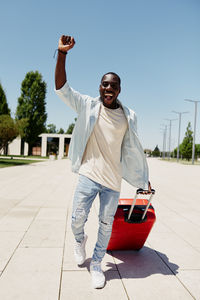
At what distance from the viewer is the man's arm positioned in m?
2.14

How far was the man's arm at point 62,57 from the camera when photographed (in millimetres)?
2139

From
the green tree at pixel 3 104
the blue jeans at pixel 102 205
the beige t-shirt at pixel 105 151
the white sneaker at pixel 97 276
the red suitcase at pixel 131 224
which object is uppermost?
the green tree at pixel 3 104

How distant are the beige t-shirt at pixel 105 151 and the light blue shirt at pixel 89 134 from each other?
0.07m

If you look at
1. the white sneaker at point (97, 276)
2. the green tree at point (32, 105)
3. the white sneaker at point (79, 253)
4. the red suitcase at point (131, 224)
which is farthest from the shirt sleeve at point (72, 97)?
the green tree at point (32, 105)

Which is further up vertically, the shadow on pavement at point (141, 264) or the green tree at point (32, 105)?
the green tree at point (32, 105)

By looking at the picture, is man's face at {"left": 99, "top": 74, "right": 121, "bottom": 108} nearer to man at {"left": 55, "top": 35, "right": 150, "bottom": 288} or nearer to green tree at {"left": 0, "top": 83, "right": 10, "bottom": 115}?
man at {"left": 55, "top": 35, "right": 150, "bottom": 288}

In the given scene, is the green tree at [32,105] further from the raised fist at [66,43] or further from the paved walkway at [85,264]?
the raised fist at [66,43]

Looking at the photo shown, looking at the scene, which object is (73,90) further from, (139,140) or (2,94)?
(2,94)

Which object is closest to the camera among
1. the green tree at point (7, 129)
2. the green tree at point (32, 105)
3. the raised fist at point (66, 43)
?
the raised fist at point (66, 43)

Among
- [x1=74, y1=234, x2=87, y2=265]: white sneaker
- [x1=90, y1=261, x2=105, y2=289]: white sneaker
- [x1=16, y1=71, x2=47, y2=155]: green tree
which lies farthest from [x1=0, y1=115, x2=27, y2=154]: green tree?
[x1=16, y1=71, x2=47, y2=155]: green tree

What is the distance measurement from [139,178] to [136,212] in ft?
1.63

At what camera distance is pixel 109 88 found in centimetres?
233

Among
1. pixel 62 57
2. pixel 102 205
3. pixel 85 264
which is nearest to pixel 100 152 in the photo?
pixel 102 205

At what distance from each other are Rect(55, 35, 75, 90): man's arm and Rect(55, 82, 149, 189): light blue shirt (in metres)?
0.07
